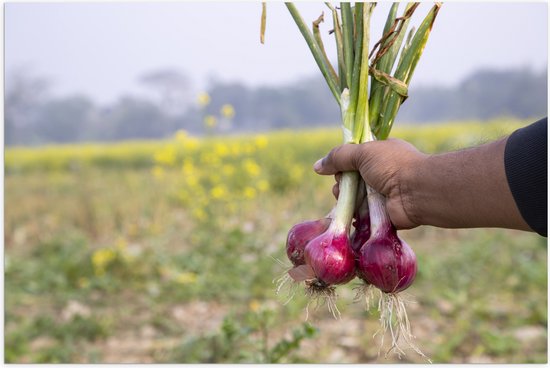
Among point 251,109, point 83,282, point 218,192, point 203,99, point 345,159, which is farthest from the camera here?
point 251,109

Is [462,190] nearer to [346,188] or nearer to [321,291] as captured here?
[346,188]

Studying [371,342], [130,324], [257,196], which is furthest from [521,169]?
[257,196]

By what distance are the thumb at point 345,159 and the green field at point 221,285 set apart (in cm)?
40

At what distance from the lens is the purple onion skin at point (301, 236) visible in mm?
1070

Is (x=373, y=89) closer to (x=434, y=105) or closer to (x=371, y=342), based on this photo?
Result: (x=371, y=342)

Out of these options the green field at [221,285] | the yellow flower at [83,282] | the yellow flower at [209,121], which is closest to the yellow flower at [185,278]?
the green field at [221,285]

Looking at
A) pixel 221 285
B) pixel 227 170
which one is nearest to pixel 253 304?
pixel 221 285

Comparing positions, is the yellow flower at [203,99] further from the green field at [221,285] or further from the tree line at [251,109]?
the tree line at [251,109]

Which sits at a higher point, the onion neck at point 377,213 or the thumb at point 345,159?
the thumb at point 345,159

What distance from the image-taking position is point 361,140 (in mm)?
1065

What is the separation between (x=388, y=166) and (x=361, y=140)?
84mm

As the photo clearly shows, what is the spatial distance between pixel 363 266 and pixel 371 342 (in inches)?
55.3

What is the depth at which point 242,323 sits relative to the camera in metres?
2.59

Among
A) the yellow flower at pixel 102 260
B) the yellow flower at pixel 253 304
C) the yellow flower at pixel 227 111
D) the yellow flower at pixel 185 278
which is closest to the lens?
the yellow flower at pixel 253 304
